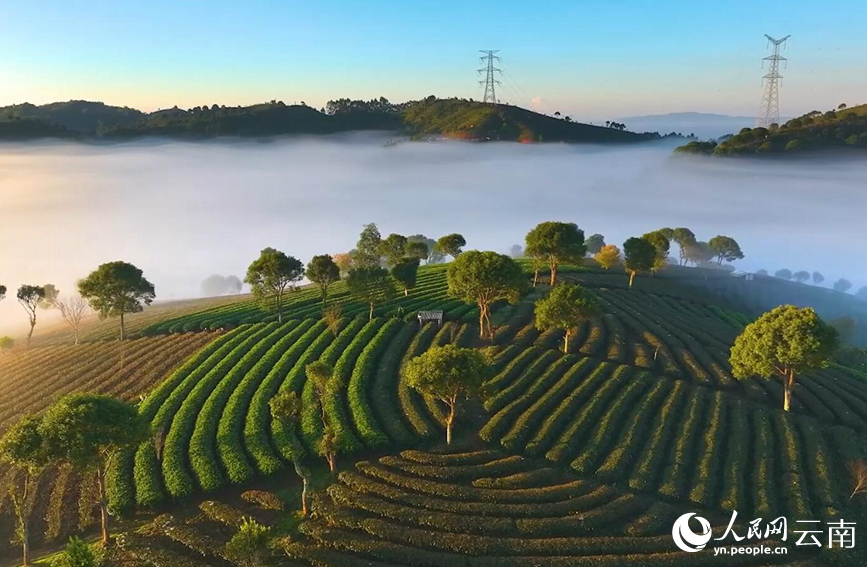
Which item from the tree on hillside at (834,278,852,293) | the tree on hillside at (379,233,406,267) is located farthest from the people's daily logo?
the tree on hillside at (834,278,852,293)

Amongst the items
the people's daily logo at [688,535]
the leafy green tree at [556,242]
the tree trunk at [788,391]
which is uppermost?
the leafy green tree at [556,242]

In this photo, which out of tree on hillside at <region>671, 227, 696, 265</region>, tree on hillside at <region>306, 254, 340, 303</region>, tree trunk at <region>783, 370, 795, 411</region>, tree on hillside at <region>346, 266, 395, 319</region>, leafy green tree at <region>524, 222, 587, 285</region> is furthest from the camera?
tree on hillside at <region>671, 227, 696, 265</region>

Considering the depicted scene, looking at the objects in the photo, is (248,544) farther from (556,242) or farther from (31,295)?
(31,295)

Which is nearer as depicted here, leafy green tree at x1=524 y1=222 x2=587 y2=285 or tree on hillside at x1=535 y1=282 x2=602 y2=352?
tree on hillside at x1=535 y1=282 x2=602 y2=352

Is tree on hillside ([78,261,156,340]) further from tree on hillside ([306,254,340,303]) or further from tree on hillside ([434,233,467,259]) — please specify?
tree on hillside ([434,233,467,259])

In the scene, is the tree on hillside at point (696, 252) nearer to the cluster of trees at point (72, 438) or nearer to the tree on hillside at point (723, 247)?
the tree on hillside at point (723, 247)

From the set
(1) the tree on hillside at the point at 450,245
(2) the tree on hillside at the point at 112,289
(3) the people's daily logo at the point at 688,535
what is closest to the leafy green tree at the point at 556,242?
(1) the tree on hillside at the point at 450,245

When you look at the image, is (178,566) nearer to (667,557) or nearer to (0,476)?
(0,476)
